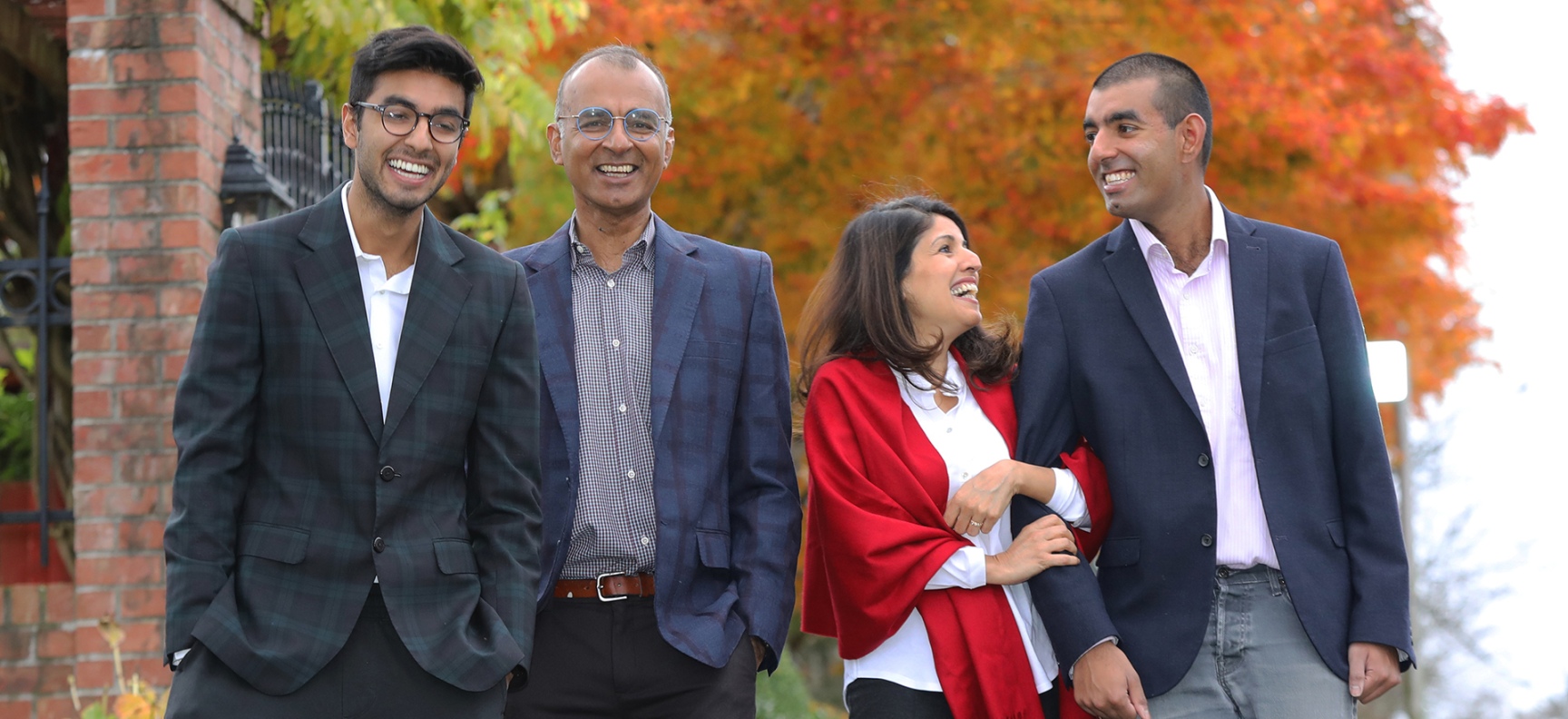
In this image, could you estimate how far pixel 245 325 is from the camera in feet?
11.1

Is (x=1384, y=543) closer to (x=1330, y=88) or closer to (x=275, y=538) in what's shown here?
(x=275, y=538)

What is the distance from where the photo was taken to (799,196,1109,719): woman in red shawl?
4.00 metres

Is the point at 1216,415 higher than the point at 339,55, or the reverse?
the point at 339,55

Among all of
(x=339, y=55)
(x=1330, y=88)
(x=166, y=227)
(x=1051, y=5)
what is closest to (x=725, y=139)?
(x=1051, y=5)

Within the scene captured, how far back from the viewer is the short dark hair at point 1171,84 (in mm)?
4293

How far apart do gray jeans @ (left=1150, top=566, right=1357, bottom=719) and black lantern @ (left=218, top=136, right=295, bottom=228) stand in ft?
13.7

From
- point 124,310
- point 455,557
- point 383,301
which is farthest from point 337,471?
point 124,310

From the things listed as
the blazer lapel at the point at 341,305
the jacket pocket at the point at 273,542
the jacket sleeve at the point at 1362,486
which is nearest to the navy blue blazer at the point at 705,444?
the blazer lapel at the point at 341,305

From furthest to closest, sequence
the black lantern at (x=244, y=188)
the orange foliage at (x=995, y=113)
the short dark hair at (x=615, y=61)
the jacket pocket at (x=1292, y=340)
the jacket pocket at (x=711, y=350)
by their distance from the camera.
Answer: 1. the orange foliage at (x=995, y=113)
2. the black lantern at (x=244, y=188)
3. the short dark hair at (x=615, y=61)
4. the jacket pocket at (x=711, y=350)
5. the jacket pocket at (x=1292, y=340)

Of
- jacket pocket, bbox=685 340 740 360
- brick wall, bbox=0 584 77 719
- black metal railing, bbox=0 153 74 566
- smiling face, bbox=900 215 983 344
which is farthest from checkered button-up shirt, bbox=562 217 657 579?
brick wall, bbox=0 584 77 719

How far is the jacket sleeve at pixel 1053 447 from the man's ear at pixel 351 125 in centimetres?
Answer: 181

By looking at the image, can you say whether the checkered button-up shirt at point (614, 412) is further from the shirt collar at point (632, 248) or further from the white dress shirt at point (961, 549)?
the white dress shirt at point (961, 549)

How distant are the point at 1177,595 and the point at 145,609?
4.03 m

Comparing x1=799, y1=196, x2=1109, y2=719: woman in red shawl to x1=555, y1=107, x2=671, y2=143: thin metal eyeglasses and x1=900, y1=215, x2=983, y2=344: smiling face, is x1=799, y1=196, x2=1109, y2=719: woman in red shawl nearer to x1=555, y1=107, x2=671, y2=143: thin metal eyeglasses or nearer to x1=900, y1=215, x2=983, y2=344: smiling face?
x1=900, y1=215, x2=983, y2=344: smiling face
